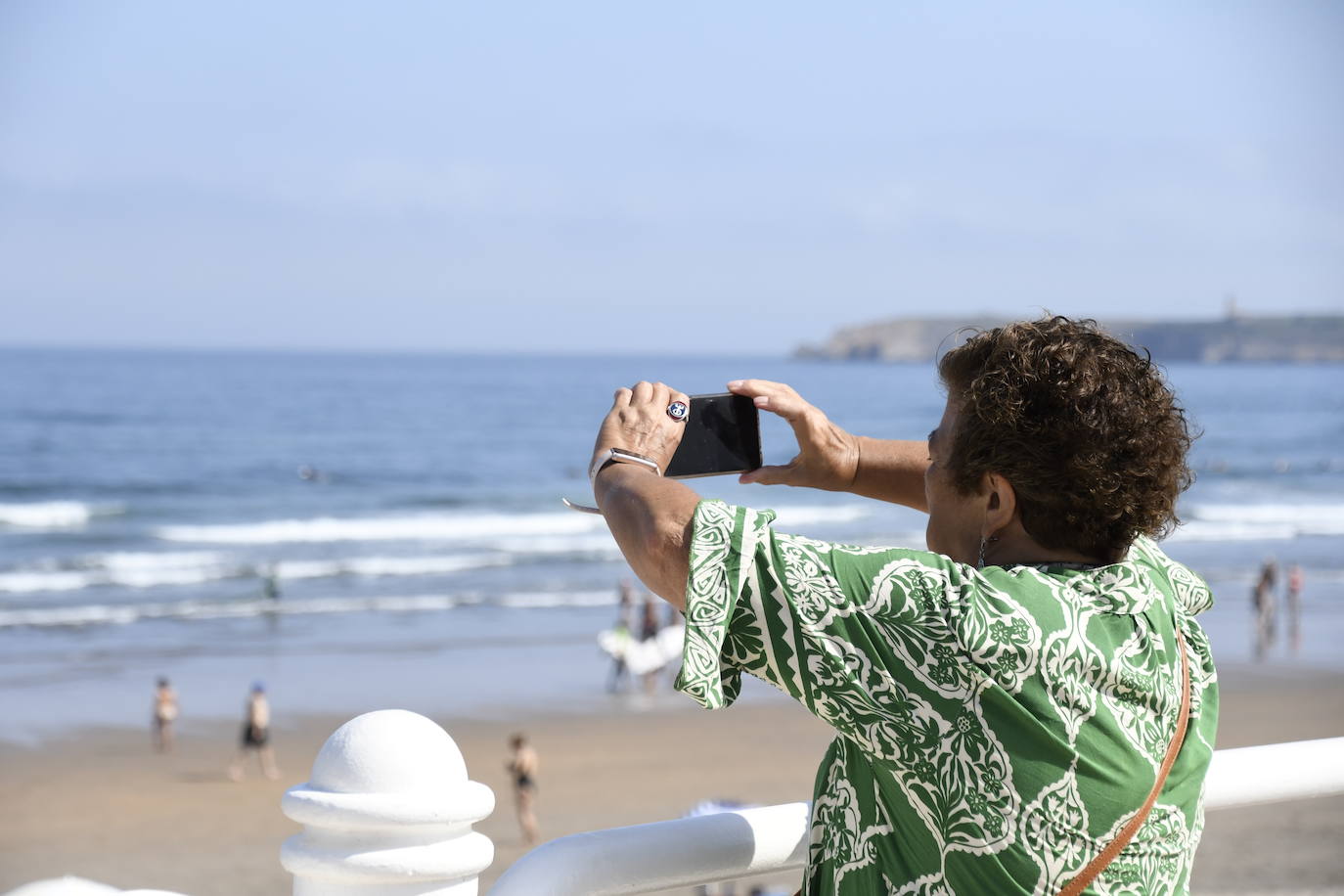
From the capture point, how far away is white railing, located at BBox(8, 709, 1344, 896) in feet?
4.43

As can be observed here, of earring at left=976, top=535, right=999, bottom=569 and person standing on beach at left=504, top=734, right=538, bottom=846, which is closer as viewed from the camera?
earring at left=976, top=535, right=999, bottom=569

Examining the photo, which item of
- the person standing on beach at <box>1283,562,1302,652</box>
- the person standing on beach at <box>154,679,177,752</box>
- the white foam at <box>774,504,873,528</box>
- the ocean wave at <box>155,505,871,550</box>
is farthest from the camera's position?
the white foam at <box>774,504,873,528</box>

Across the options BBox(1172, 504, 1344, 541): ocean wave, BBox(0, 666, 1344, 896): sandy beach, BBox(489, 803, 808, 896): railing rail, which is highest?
BBox(489, 803, 808, 896): railing rail

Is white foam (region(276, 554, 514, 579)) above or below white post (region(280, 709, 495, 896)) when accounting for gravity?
below

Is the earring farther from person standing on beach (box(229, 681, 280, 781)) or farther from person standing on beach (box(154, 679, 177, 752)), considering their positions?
person standing on beach (box(154, 679, 177, 752))

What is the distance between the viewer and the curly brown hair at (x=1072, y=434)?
1409 mm

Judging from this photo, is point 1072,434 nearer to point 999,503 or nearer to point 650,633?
point 999,503

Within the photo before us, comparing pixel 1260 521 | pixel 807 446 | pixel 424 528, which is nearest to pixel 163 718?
pixel 807 446

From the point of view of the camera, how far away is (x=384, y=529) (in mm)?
31344

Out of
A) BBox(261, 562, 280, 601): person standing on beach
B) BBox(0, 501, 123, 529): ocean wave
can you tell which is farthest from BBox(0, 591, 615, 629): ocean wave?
BBox(0, 501, 123, 529): ocean wave

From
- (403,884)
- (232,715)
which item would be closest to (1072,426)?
(403,884)

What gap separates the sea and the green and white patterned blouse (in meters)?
0.42

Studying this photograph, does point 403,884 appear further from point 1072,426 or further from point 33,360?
point 33,360

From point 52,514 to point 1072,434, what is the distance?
33904 millimetres
